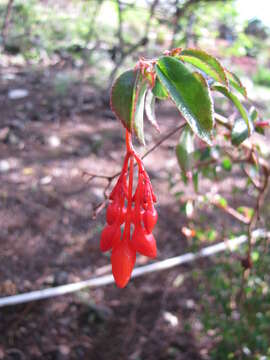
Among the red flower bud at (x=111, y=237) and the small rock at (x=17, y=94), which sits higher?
the red flower bud at (x=111, y=237)

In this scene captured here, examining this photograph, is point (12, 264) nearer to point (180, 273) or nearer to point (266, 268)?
point (180, 273)

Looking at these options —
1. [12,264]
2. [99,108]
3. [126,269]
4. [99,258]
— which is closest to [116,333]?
[99,258]

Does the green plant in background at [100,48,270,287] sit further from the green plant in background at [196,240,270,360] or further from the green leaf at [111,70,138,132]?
the green plant in background at [196,240,270,360]

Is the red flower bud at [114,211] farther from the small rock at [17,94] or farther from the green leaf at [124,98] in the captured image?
the small rock at [17,94]

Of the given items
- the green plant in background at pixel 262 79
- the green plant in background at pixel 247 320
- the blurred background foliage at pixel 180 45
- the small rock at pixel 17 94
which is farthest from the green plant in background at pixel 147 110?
the green plant in background at pixel 262 79

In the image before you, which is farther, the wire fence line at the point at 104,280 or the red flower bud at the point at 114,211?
the wire fence line at the point at 104,280

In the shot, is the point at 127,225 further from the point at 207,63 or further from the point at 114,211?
the point at 207,63
